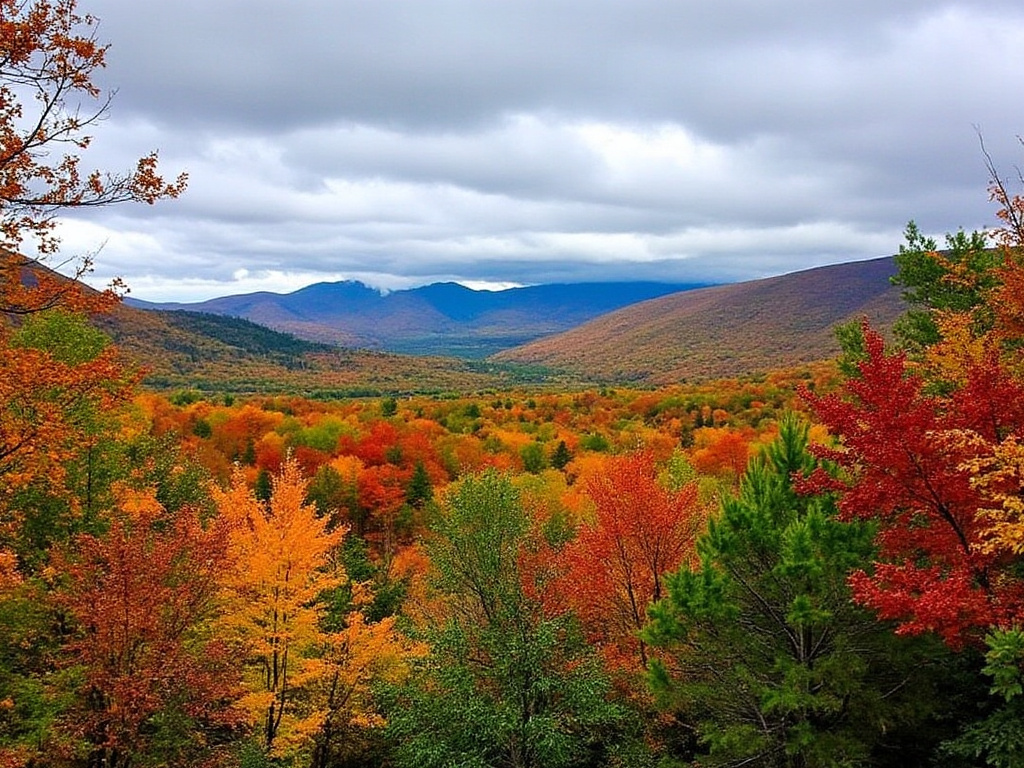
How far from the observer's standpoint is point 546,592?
21797 mm

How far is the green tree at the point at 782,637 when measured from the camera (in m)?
13.4

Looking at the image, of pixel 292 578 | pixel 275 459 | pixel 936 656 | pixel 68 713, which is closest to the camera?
pixel 936 656

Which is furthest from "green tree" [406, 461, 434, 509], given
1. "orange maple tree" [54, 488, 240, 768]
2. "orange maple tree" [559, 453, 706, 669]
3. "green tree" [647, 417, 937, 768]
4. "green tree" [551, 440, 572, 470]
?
"green tree" [647, 417, 937, 768]

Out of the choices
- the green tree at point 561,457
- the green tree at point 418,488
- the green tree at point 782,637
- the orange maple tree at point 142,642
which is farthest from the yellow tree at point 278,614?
the green tree at point 561,457

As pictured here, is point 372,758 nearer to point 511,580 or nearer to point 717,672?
point 511,580

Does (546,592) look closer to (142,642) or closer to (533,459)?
(142,642)

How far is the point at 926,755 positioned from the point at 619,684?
8.93m

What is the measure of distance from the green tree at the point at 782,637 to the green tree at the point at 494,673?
3807mm

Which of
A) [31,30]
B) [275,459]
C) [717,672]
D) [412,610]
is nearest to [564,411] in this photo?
[275,459]

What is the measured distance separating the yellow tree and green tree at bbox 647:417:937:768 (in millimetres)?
11797

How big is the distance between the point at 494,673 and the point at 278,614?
293 inches

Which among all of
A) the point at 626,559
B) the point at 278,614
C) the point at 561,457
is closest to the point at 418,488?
the point at 561,457

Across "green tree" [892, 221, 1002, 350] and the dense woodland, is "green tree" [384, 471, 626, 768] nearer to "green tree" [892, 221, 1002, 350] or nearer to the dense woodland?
the dense woodland

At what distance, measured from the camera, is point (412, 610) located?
2600 centimetres
